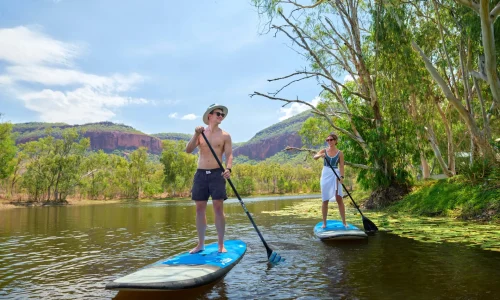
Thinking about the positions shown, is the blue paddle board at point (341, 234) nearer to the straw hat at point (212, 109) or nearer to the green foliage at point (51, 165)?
the straw hat at point (212, 109)

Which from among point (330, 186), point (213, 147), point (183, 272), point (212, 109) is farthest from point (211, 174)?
point (330, 186)

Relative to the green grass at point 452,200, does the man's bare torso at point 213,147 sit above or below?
above

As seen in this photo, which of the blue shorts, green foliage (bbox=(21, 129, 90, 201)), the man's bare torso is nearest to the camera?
the blue shorts

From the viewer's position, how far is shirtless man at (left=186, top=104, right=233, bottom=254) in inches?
212

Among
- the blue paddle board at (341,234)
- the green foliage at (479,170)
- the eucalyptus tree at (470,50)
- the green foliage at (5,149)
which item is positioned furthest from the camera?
the green foliage at (5,149)

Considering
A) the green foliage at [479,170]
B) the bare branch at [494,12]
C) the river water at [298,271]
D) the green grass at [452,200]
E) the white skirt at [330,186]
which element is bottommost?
the river water at [298,271]

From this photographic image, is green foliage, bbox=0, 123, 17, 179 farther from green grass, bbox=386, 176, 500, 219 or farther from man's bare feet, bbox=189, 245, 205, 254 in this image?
man's bare feet, bbox=189, 245, 205, 254

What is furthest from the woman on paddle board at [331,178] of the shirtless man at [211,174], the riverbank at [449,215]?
the shirtless man at [211,174]

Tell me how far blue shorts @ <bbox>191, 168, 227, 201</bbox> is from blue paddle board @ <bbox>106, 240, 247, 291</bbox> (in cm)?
91

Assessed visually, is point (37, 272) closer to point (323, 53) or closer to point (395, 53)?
point (395, 53)

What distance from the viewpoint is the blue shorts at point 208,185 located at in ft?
17.5

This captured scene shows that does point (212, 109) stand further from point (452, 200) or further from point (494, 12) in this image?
point (452, 200)

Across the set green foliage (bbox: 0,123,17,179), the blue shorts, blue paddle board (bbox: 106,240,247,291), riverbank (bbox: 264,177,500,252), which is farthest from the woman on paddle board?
green foliage (bbox: 0,123,17,179)

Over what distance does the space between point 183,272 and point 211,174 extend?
69.0 inches
